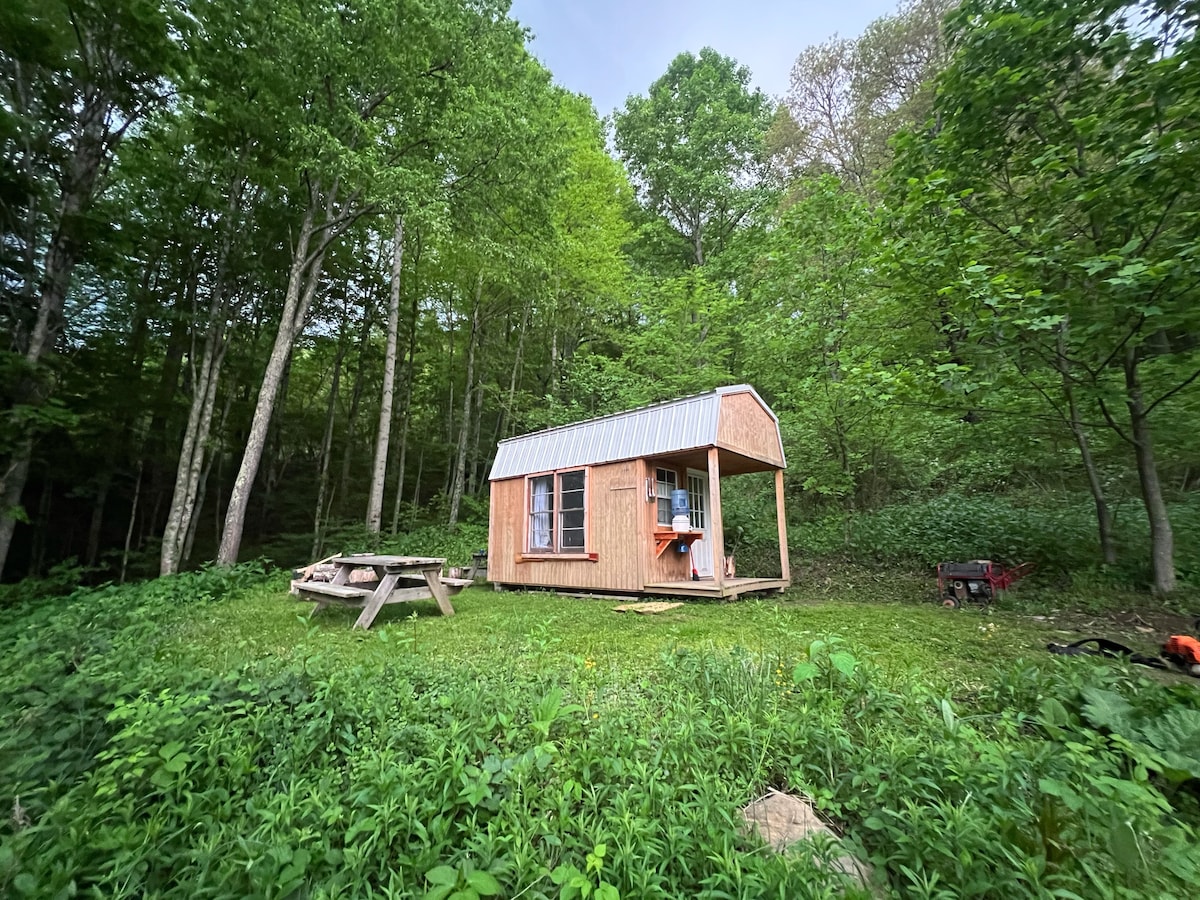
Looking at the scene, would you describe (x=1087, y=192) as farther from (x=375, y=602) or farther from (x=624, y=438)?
(x=375, y=602)

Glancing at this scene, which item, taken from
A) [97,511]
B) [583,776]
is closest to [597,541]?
[583,776]

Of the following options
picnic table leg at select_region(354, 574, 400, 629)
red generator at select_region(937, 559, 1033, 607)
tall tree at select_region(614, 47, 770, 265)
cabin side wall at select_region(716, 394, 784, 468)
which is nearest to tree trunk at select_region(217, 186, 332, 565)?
picnic table leg at select_region(354, 574, 400, 629)

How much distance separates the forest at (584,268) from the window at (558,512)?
385cm

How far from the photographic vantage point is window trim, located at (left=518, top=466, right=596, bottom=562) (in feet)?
25.1

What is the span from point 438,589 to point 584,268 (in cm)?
1056

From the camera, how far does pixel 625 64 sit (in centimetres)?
1717

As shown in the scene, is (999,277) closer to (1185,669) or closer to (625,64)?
(1185,669)

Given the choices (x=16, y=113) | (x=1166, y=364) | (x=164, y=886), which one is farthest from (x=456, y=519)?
(x=1166, y=364)

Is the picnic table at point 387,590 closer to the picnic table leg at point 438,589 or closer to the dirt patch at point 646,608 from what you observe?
the picnic table leg at point 438,589

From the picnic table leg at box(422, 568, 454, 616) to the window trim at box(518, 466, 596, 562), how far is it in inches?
96.2

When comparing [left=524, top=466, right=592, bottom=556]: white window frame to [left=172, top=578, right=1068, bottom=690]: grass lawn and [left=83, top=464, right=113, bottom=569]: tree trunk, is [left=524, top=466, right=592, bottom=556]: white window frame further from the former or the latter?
[left=83, top=464, right=113, bottom=569]: tree trunk

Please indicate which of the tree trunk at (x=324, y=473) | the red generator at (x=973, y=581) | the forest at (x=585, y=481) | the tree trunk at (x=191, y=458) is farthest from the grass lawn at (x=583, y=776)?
the tree trunk at (x=324, y=473)

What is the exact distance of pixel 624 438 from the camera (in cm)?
743

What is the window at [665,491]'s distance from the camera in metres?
7.70
